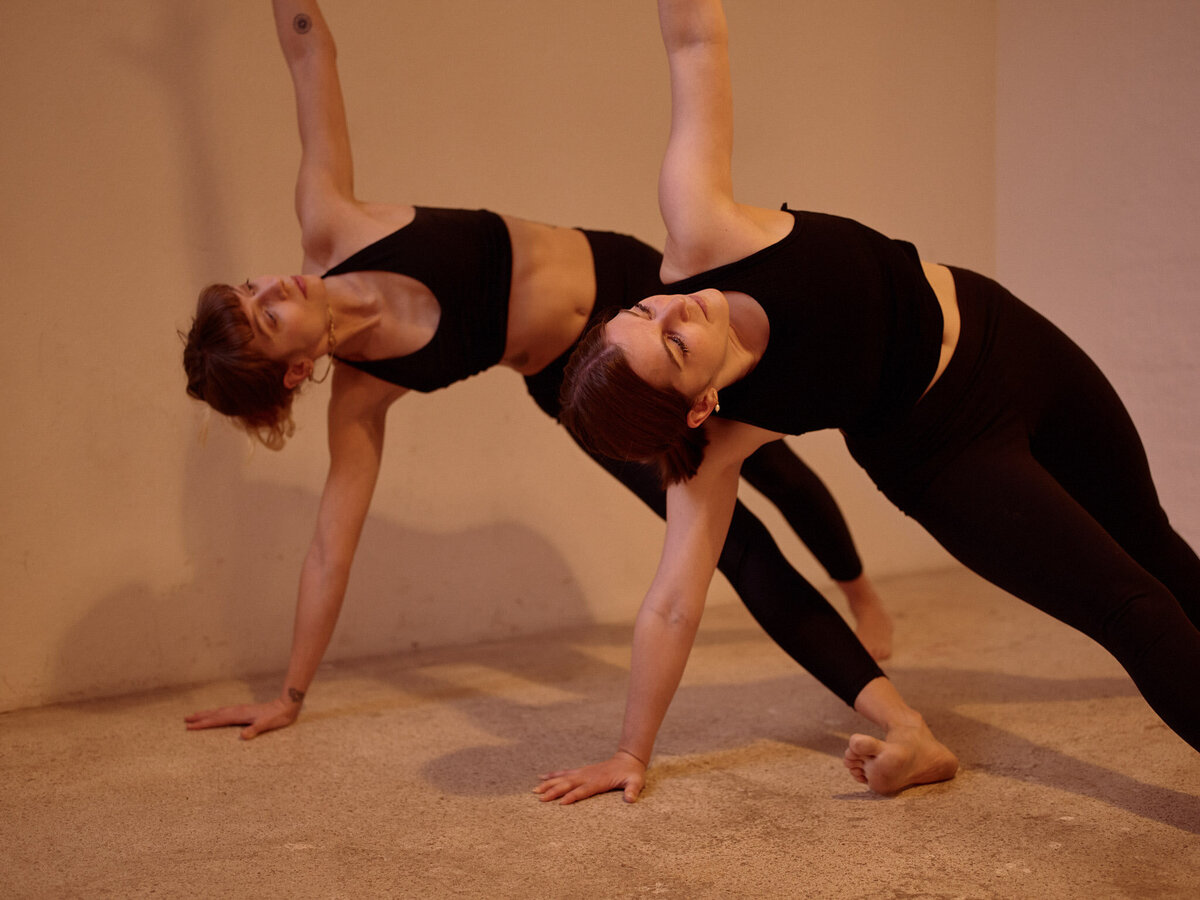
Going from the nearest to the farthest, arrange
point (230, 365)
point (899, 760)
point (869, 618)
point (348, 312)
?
point (899, 760) < point (230, 365) < point (348, 312) < point (869, 618)

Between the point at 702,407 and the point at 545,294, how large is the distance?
712 millimetres

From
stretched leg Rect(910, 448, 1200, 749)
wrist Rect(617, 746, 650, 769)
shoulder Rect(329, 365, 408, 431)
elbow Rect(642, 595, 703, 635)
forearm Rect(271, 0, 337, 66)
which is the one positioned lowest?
wrist Rect(617, 746, 650, 769)

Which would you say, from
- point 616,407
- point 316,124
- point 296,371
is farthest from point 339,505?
point 616,407

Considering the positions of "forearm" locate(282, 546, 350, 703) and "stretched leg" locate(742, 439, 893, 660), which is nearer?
"forearm" locate(282, 546, 350, 703)

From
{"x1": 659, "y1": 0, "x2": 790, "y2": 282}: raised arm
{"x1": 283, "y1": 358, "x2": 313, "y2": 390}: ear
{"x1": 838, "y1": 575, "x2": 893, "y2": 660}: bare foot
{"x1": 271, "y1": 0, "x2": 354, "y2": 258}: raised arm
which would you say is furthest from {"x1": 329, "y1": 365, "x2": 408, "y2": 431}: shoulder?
{"x1": 838, "y1": 575, "x2": 893, "y2": 660}: bare foot

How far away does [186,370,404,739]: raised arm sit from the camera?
7.09 ft

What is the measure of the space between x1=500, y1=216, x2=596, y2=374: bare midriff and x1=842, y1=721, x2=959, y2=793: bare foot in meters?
0.98

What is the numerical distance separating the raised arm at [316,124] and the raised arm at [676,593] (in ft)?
3.10

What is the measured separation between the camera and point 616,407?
1.51 metres

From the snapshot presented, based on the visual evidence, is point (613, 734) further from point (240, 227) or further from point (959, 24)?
point (959, 24)

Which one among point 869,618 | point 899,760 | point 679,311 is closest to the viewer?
point 679,311

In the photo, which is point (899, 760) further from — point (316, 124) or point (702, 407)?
point (316, 124)

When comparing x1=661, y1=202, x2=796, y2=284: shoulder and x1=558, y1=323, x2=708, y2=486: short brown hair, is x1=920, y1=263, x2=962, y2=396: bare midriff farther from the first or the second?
x1=558, y1=323, x2=708, y2=486: short brown hair

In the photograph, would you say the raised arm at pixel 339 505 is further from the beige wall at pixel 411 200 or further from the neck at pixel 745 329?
the neck at pixel 745 329
